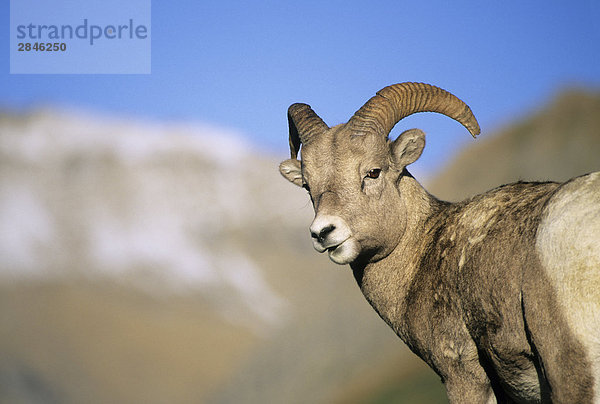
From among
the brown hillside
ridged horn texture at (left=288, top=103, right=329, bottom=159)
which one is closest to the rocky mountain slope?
the brown hillside

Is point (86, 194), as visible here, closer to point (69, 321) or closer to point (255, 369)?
point (69, 321)

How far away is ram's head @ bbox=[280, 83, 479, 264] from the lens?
729 centimetres

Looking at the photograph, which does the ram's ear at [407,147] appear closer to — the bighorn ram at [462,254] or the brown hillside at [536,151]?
the bighorn ram at [462,254]

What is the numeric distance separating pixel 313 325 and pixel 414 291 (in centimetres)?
2988

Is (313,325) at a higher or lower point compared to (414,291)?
lower

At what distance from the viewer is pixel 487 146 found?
37.6 metres

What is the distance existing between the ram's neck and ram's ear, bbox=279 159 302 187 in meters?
1.44

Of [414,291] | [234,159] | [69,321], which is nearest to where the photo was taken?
[414,291]

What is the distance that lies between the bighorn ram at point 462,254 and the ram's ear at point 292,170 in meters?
0.02

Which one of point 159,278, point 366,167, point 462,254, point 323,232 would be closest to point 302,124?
point 366,167

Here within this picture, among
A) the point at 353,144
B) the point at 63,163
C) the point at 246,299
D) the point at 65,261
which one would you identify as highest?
the point at 63,163

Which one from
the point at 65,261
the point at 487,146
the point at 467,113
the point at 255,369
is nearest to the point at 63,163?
the point at 65,261

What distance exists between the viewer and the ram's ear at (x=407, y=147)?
26.5ft

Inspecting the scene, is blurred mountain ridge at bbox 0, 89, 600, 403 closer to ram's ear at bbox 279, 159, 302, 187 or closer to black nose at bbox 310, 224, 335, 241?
ram's ear at bbox 279, 159, 302, 187
